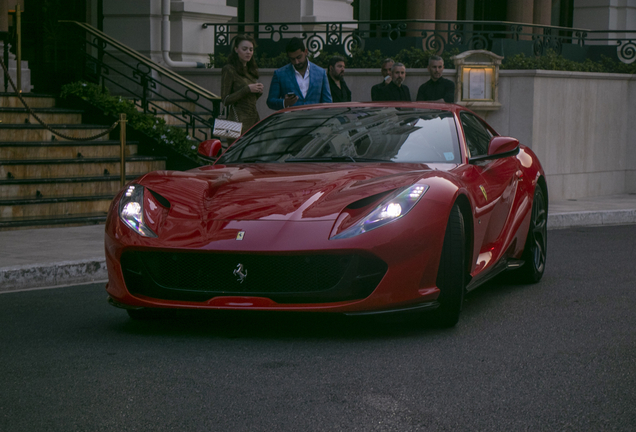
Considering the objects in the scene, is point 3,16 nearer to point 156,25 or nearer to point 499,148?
point 156,25

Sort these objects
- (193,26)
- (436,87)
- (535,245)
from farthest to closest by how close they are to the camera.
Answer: (193,26), (436,87), (535,245)

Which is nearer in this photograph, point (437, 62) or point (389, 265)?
point (389, 265)

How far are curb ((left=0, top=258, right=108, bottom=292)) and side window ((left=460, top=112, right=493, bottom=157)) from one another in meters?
3.17

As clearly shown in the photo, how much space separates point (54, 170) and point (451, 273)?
7272 millimetres

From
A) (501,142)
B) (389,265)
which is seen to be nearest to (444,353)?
(389,265)

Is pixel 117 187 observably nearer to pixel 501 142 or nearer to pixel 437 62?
pixel 437 62

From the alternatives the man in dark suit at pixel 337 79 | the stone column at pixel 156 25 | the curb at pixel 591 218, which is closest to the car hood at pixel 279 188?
the man in dark suit at pixel 337 79

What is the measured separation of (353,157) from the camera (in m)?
6.10

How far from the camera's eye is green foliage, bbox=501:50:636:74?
14750 mm

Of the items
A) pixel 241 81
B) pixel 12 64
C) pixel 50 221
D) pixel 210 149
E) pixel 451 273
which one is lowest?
pixel 50 221

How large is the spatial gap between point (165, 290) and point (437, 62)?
7747 millimetres

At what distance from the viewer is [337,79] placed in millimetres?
11828

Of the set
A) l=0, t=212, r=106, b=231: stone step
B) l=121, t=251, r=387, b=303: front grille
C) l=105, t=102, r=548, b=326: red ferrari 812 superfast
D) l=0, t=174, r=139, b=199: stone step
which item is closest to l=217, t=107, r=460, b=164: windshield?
l=105, t=102, r=548, b=326: red ferrari 812 superfast

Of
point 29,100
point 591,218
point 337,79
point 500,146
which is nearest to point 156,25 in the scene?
point 29,100
